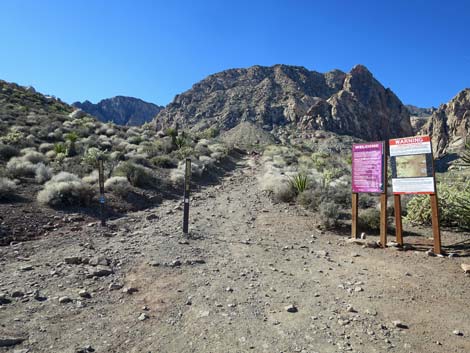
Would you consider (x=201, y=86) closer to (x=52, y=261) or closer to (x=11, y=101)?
(x=11, y=101)

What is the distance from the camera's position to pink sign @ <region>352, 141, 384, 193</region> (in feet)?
23.7

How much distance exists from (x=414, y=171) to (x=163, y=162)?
1226 cm

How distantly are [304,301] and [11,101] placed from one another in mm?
33796

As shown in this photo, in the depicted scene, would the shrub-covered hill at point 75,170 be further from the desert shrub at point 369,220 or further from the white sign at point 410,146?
the white sign at point 410,146

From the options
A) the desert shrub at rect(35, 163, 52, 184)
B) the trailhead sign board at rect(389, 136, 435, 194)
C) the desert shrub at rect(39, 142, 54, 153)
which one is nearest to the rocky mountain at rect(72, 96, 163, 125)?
the desert shrub at rect(39, 142, 54, 153)

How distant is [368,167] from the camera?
7.48 m

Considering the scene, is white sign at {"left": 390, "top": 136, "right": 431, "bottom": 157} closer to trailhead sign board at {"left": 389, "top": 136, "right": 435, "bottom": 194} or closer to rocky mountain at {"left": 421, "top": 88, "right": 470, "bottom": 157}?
trailhead sign board at {"left": 389, "top": 136, "right": 435, "bottom": 194}

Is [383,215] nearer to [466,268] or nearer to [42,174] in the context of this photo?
[466,268]

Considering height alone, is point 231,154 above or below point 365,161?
above

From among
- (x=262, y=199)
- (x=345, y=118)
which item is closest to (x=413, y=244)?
(x=262, y=199)

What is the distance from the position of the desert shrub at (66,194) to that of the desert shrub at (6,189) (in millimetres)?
764

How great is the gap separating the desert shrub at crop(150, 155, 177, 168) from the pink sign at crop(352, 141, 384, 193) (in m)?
10.8

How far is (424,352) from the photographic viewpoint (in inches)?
131

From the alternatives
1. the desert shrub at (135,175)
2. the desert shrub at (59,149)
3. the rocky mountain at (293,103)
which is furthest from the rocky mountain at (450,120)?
the desert shrub at (59,149)
